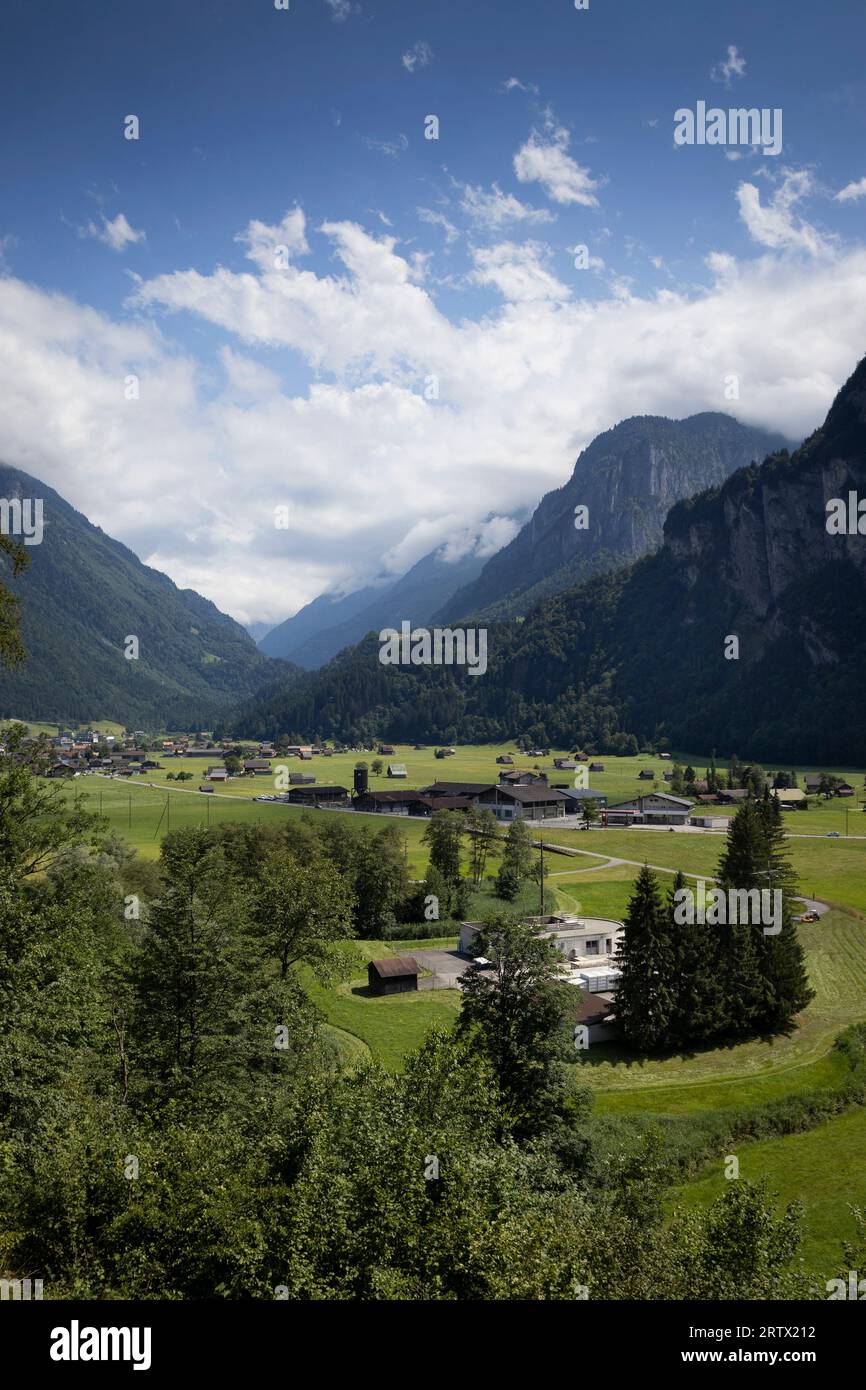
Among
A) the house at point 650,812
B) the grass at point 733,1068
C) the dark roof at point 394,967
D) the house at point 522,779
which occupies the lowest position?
the grass at point 733,1068

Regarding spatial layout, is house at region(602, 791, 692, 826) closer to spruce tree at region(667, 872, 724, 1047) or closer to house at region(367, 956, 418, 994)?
house at region(367, 956, 418, 994)

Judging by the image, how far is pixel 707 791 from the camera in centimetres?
14675

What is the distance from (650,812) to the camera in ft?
422

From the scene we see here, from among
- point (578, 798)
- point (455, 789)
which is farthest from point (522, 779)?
point (578, 798)

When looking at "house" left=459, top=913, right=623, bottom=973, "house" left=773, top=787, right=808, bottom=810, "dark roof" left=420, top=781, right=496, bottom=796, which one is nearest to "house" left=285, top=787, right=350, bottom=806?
"dark roof" left=420, top=781, right=496, bottom=796

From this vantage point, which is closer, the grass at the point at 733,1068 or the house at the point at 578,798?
the grass at the point at 733,1068

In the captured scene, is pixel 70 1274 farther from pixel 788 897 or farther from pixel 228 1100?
pixel 788 897

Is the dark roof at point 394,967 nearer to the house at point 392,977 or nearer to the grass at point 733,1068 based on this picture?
the house at point 392,977

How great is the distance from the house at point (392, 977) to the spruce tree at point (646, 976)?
15214 millimetres

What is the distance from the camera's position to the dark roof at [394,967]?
180 feet

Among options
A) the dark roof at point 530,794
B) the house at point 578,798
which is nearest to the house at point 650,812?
the house at point 578,798

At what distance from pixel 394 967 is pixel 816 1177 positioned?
30547 mm

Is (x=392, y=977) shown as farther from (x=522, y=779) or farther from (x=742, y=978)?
(x=522, y=779)
